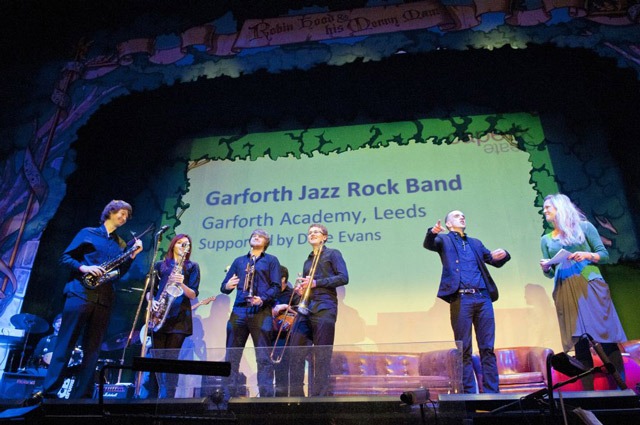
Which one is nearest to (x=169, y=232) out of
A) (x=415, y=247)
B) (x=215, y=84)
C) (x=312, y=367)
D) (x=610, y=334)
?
(x=215, y=84)

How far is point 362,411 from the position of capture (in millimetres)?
2982

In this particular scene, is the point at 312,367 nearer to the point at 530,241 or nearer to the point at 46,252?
the point at 530,241

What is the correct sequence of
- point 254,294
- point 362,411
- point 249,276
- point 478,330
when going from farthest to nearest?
point 249,276
point 254,294
point 478,330
point 362,411

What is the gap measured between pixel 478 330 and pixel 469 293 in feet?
1.07

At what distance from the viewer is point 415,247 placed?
6645 mm

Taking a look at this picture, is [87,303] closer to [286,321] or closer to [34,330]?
[34,330]

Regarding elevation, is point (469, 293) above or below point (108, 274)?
below

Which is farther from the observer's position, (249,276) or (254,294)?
(249,276)

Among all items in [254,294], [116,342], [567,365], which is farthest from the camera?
[116,342]

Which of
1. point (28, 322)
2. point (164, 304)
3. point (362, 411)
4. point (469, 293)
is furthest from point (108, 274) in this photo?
point (469, 293)

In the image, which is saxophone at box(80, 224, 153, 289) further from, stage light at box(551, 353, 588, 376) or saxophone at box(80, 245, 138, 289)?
stage light at box(551, 353, 588, 376)

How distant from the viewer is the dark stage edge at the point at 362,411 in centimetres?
286

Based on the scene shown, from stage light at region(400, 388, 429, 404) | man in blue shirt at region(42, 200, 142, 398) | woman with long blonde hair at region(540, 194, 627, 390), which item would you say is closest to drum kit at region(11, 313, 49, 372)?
man in blue shirt at region(42, 200, 142, 398)

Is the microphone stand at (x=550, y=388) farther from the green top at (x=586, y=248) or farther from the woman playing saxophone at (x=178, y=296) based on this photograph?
the woman playing saxophone at (x=178, y=296)
